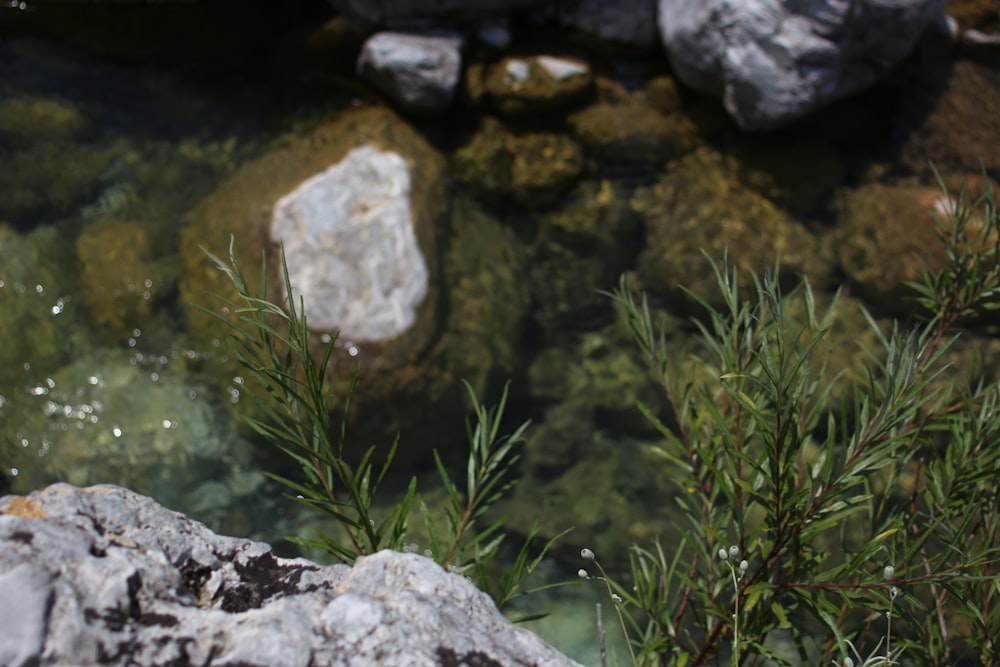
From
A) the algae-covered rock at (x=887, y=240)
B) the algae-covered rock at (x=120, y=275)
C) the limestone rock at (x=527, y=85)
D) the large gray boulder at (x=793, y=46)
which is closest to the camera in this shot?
the algae-covered rock at (x=120, y=275)

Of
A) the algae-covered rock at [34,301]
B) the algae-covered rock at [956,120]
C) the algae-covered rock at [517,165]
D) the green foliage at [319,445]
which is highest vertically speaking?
the green foliage at [319,445]

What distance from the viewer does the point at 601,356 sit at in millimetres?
4355

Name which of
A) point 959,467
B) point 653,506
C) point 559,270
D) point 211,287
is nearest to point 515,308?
point 559,270

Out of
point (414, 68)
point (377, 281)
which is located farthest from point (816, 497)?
point (414, 68)

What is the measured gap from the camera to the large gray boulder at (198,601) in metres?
0.95

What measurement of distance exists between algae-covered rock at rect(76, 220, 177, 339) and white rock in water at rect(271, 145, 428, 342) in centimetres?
74

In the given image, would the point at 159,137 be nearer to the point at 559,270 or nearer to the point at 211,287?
the point at 211,287

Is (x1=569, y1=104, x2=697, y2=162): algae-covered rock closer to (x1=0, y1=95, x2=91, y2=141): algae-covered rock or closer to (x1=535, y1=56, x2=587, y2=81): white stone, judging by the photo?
(x1=535, y1=56, x2=587, y2=81): white stone

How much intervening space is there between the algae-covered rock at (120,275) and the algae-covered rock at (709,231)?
2670 mm

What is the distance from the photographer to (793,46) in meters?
4.38

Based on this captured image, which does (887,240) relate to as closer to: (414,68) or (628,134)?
(628,134)

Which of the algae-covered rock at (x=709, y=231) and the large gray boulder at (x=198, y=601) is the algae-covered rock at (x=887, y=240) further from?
the large gray boulder at (x=198, y=601)

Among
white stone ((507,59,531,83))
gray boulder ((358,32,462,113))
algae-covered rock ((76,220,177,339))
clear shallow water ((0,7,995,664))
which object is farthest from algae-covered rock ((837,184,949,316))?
algae-covered rock ((76,220,177,339))

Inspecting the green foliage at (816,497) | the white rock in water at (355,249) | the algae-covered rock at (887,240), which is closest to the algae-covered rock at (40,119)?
the white rock in water at (355,249)
